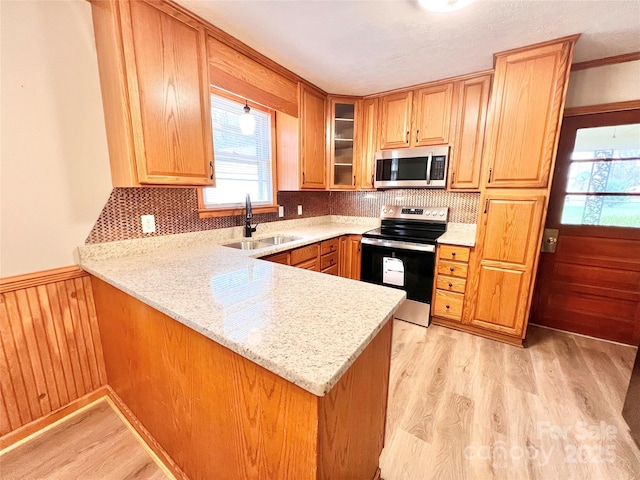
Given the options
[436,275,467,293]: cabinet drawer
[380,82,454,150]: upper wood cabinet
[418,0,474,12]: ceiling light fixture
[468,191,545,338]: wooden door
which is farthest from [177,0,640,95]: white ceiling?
[436,275,467,293]: cabinet drawer

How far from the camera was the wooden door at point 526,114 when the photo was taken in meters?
1.85

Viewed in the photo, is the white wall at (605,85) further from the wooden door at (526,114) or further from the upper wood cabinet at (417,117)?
the upper wood cabinet at (417,117)

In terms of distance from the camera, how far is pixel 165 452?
1268 mm

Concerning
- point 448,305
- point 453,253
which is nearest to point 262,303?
point 453,253

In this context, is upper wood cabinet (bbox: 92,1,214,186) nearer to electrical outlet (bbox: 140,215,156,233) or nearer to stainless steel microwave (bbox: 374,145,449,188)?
electrical outlet (bbox: 140,215,156,233)

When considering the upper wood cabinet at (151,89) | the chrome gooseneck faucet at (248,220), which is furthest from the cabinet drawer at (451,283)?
the upper wood cabinet at (151,89)

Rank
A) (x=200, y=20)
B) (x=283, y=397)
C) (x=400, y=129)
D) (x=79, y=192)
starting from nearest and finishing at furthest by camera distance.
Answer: (x=283, y=397) < (x=79, y=192) < (x=200, y=20) < (x=400, y=129)

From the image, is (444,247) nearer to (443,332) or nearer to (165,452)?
(443,332)

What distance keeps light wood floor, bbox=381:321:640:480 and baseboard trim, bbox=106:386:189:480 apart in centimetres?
99

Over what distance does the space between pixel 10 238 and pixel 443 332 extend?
309cm

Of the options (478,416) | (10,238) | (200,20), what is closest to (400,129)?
(200,20)

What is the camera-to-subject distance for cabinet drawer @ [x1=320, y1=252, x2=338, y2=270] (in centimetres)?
268

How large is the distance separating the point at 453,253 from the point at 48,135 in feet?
9.57

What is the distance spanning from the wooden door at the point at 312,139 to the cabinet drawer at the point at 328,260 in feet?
2.54
